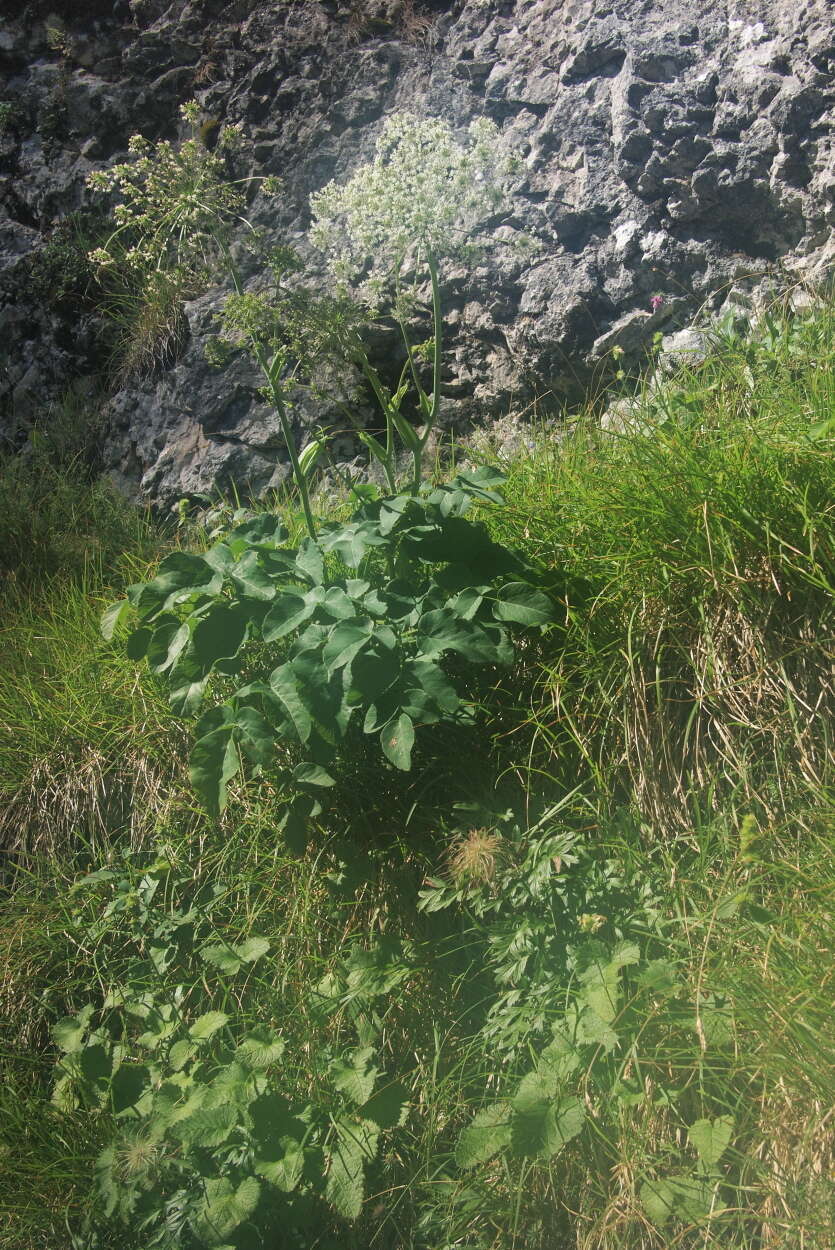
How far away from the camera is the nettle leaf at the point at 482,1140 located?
155cm

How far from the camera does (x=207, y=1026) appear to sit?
1895 mm

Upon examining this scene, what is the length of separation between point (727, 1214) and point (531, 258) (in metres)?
3.29

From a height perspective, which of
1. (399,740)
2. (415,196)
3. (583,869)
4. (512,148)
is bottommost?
(583,869)

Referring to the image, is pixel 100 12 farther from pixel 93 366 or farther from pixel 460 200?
pixel 460 200

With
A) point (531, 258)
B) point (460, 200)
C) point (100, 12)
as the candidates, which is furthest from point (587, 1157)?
point (100, 12)

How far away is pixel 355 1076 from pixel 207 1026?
369 millimetres

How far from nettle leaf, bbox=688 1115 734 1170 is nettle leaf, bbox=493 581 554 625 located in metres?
0.98

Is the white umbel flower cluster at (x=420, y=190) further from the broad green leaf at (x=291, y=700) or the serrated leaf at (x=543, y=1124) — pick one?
the serrated leaf at (x=543, y=1124)

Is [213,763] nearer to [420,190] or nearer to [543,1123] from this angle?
[543,1123]

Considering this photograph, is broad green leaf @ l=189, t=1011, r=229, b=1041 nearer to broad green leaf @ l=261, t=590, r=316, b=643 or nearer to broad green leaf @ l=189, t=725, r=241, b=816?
broad green leaf @ l=189, t=725, r=241, b=816

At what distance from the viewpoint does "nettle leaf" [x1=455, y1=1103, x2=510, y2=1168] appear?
1555 mm

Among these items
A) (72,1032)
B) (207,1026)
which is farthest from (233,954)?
(72,1032)

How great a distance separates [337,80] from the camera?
178 inches

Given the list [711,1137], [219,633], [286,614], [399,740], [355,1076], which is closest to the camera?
[711,1137]
